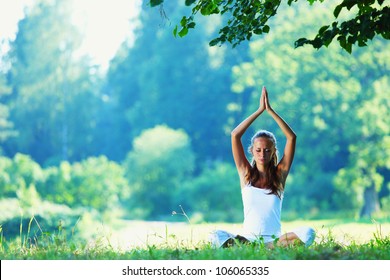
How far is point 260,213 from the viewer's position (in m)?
5.82

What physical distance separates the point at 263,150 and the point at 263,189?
12.9 inches

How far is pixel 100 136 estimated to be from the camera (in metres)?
54.8

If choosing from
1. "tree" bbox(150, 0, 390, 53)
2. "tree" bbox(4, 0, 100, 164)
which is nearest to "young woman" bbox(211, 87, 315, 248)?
"tree" bbox(150, 0, 390, 53)

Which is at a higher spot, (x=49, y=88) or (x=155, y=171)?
(x=49, y=88)

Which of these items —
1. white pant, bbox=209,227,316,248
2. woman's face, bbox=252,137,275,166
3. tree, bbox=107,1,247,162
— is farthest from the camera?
tree, bbox=107,1,247,162

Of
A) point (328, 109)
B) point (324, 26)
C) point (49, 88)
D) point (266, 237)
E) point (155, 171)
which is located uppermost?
point (49, 88)

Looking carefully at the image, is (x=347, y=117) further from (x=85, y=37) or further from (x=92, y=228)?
(x=85, y=37)

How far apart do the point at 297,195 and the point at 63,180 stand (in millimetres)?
16158

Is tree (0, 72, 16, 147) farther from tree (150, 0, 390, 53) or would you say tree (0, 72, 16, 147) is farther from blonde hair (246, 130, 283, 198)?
blonde hair (246, 130, 283, 198)

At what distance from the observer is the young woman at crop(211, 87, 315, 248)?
5.77 metres

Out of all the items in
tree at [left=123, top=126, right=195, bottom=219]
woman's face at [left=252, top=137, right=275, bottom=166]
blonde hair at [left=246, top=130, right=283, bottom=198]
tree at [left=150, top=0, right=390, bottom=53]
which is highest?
tree at [left=123, top=126, right=195, bottom=219]

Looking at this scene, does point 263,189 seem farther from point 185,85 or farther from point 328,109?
point 185,85

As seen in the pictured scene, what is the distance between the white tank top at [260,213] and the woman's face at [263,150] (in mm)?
243

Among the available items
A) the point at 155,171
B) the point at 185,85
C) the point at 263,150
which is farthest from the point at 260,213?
the point at 185,85
